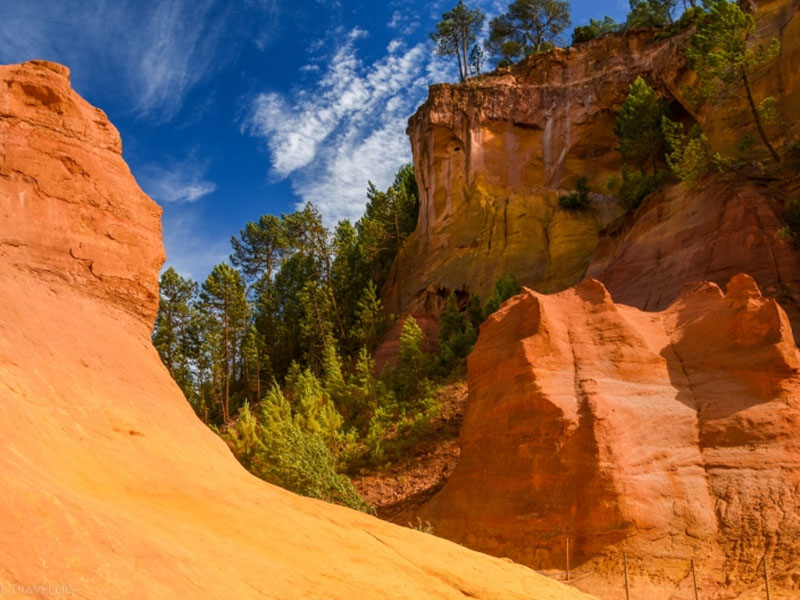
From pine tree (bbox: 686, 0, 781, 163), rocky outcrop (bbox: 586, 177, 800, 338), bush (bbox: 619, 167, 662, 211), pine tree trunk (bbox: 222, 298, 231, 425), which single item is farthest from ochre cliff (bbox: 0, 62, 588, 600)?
pine tree trunk (bbox: 222, 298, 231, 425)

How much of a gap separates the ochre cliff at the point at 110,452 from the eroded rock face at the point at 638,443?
5.85 m

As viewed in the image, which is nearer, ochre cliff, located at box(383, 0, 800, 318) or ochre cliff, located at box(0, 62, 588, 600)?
ochre cliff, located at box(0, 62, 588, 600)

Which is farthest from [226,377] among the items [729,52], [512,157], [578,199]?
[729,52]

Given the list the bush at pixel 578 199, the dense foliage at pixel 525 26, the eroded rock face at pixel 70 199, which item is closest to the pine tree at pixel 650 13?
the dense foliage at pixel 525 26

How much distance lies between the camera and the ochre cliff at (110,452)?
183 inches

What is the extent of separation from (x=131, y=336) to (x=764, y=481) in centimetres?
1372

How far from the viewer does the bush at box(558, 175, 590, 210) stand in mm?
40781

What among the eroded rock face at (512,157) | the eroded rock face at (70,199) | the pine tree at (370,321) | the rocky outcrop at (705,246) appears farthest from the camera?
the pine tree at (370,321)

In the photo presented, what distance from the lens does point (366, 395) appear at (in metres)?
32.7

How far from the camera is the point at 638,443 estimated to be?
17.0m

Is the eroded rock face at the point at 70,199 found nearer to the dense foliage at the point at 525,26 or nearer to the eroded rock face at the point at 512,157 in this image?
the eroded rock face at the point at 512,157

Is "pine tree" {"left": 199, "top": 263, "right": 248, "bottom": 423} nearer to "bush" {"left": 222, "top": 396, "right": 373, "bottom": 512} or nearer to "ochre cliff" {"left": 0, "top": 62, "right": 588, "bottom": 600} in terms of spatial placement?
"bush" {"left": 222, "top": 396, "right": 373, "bottom": 512}

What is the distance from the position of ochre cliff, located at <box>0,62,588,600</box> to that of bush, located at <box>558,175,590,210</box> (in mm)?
32456

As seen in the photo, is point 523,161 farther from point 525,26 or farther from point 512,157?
point 525,26
